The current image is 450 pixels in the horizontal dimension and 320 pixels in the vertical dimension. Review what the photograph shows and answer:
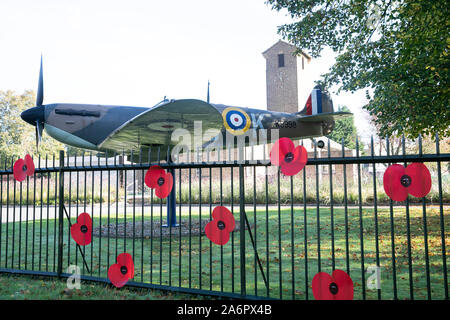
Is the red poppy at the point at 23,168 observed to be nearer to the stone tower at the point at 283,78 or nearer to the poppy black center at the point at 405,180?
the poppy black center at the point at 405,180

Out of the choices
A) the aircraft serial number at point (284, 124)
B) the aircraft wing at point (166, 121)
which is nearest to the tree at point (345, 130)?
the aircraft serial number at point (284, 124)

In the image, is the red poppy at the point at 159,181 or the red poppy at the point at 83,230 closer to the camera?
the red poppy at the point at 159,181

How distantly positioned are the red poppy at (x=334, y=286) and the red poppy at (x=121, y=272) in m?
2.13

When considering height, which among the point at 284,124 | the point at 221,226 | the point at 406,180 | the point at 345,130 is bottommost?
the point at 221,226

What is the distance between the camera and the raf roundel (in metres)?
9.48

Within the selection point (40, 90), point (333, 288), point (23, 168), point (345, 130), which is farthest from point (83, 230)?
point (345, 130)

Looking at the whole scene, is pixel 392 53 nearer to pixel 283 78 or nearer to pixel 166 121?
pixel 166 121

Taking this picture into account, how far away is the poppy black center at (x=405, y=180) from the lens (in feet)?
9.94

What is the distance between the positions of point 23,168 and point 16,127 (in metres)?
38.7

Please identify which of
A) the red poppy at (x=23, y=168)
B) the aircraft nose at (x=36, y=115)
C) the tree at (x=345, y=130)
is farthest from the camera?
the tree at (x=345, y=130)

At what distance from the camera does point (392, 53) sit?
374 inches

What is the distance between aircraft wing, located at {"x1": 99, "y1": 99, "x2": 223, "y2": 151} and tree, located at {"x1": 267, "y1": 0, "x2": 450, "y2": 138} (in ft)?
12.8
